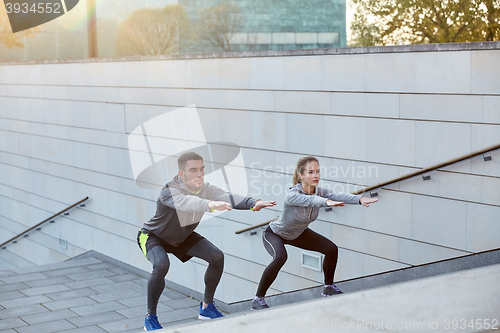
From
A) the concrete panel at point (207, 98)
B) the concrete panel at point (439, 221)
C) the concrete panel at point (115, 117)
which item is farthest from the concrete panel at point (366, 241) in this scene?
the concrete panel at point (115, 117)

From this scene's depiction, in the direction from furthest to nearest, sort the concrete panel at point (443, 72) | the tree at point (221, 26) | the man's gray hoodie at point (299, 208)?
1. the tree at point (221, 26)
2. the concrete panel at point (443, 72)
3. the man's gray hoodie at point (299, 208)

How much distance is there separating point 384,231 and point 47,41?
42.1ft

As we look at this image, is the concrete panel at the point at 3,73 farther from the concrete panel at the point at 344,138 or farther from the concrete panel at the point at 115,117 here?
the concrete panel at the point at 344,138

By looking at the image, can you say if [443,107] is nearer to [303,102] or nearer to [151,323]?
[303,102]

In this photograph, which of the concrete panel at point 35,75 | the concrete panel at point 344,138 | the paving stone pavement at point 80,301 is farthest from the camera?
the concrete panel at point 35,75

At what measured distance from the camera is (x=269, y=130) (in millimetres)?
8672

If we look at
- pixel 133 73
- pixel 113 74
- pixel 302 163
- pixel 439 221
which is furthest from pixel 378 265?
pixel 113 74

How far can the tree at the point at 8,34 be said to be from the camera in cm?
1762

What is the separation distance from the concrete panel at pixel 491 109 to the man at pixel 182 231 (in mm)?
2724

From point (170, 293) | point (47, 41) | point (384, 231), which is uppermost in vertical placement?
point (47, 41)

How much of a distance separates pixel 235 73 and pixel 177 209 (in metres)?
4.04

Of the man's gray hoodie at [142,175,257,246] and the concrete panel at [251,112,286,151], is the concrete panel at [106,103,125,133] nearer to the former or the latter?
the concrete panel at [251,112,286,151]

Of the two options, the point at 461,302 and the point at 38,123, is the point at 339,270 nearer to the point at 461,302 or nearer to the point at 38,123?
the point at 461,302

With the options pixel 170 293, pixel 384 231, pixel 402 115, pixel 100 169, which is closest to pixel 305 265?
pixel 384 231
